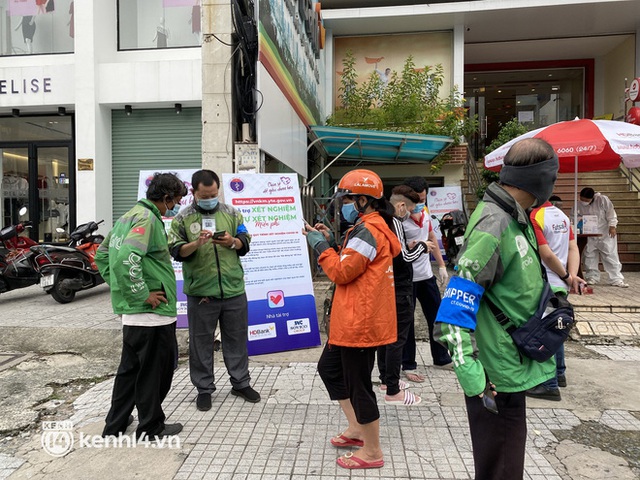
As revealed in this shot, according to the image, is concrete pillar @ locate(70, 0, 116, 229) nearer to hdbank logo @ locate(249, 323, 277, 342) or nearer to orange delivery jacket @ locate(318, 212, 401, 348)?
hdbank logo @ locate(249, 323, 277, 342)

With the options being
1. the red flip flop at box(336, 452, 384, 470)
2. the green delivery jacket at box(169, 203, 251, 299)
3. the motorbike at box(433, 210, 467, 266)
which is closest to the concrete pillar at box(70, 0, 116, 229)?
the green delivery jacket at box(169, 203, 251, 299)

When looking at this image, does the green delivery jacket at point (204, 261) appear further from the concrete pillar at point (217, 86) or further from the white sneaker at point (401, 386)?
the concrete pillar at point (217, 86)

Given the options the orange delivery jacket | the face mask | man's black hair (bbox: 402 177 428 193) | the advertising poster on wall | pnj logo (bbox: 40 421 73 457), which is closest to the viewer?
the orange delivery jacket

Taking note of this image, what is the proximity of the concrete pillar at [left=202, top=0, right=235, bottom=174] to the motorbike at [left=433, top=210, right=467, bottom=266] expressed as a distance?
21.6ft

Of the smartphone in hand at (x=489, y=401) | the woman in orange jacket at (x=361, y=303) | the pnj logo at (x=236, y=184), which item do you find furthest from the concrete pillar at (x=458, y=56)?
the smartphone in hand at (x=489, y=401)

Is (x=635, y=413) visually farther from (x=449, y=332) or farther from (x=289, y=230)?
(x=289, y=230)

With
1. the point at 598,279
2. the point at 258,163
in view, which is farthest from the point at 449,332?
the point at 598,279

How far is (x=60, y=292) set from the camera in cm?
761

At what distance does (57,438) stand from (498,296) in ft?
10.5

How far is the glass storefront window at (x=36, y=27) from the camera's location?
10422 millimetres

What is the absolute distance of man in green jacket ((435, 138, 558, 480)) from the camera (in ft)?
5.85

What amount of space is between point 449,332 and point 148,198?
2.40m

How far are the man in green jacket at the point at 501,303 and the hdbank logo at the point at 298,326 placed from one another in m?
3.44

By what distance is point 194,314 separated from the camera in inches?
151
